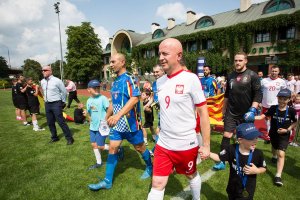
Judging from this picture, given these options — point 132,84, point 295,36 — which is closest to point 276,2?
point 295,36

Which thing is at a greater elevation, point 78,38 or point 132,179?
point 78,38

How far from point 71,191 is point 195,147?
277 centimetres

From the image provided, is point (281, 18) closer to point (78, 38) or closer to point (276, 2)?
point (276, 2)

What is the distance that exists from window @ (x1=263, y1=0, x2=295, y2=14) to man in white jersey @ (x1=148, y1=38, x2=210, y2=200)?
26.2m

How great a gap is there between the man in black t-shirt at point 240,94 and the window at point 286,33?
22610 millimetres

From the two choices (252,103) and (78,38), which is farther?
(78,38)

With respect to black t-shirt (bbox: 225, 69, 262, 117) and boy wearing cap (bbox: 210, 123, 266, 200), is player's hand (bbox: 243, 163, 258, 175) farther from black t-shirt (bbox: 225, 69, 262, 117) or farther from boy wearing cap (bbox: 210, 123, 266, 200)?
black t-shirt (bbox: 225, 69, 262, 117)

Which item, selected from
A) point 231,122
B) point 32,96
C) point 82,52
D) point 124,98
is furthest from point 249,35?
point 82,52

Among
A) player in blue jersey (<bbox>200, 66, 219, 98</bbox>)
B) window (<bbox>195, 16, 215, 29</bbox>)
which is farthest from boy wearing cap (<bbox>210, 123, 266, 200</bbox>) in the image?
window (<bbox>195, 16, 215, 29</bbox>)

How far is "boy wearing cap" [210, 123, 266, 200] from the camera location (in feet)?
8.64

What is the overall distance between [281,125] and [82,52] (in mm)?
50217

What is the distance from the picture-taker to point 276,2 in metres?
23.2

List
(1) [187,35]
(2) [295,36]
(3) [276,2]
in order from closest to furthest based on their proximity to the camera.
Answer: (2) [295,36] < (3) [276,2] < (1) [187,35]

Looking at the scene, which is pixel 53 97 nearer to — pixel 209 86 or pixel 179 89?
pixel 179 89
